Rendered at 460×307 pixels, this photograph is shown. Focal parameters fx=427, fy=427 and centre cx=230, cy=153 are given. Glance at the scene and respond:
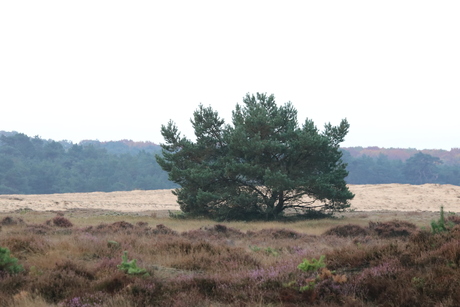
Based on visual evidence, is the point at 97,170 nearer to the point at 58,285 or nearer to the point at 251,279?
the point at 58,285

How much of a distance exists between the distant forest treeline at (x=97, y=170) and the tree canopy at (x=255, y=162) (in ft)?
204

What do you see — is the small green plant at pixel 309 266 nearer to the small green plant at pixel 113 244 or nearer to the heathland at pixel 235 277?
the heathland at pixel 235 277

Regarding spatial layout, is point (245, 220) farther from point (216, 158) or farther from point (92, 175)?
point (92, 175)

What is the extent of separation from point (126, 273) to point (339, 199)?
18667mm

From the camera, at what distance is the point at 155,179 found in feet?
304

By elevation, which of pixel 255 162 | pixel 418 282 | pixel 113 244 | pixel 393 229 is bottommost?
pixel 393 229

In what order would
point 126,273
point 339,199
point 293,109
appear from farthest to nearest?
1. point 293,109
2. point 339,199
3. point 126,273

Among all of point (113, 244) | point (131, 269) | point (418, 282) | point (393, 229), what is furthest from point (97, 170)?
point (418, 282)

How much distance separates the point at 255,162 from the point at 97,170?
2889 inches

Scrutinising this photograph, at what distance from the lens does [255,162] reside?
23656 mm

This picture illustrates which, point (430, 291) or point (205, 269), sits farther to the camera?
point (205, 269)

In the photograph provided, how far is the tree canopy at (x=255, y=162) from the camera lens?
22953 millimetres

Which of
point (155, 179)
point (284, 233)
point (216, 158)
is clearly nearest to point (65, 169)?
point (155, 179)

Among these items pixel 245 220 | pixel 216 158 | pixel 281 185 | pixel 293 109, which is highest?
pixel 293 109
